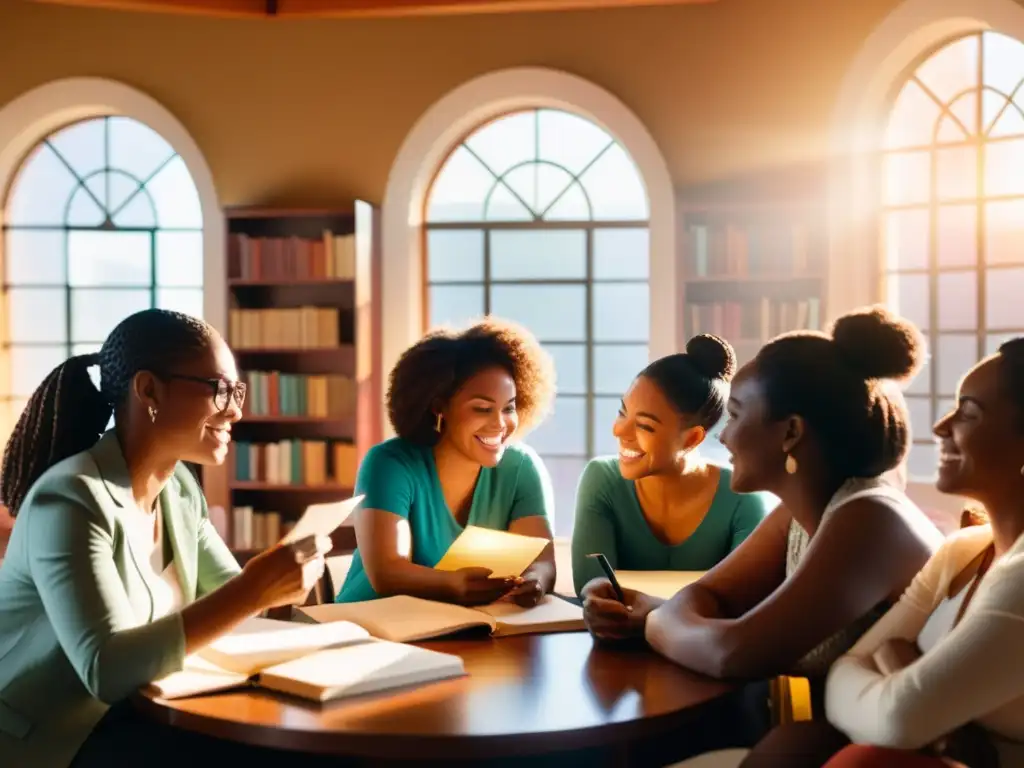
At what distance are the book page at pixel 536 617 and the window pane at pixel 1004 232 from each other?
3959 mm

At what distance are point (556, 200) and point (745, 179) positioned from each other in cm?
104

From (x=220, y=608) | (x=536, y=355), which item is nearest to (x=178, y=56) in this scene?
(x=536, y=355)

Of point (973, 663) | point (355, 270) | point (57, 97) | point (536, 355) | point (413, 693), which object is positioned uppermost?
point (57, 97)

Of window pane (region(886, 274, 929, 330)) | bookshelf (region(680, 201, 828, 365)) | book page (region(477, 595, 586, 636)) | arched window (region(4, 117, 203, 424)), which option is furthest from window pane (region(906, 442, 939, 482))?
arched window (region(4, 117, 203, 424))

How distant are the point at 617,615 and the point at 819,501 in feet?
1.35

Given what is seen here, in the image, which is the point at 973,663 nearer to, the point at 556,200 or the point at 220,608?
the point at 220,608

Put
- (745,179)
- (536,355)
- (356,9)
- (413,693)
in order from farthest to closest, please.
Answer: (745,179), (356,9), (536,355), (413,693)

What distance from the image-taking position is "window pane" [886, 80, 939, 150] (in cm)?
570

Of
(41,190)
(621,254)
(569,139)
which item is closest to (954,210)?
(621,254)

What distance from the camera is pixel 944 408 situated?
5633 mm

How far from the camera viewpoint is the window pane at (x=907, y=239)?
575 cm

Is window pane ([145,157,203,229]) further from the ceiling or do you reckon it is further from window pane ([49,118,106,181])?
the ceiling

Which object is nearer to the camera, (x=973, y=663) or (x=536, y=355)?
(x=973, y=663)

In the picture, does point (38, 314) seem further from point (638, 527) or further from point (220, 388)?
point (220, 388)
